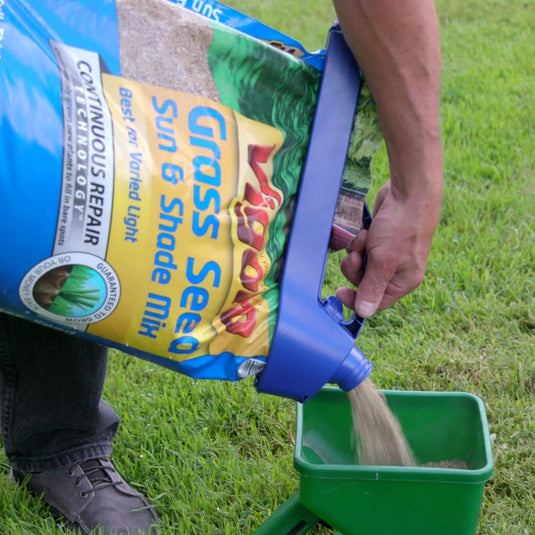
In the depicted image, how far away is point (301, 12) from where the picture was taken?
539cm

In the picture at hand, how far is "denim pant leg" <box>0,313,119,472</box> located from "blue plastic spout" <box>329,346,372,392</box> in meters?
0.62

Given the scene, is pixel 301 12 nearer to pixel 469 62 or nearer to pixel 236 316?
pixel 469 62

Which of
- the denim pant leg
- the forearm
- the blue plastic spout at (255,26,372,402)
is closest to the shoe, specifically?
the denim pant leg

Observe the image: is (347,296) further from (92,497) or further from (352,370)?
(92,497)

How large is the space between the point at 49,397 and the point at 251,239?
0.74 meters

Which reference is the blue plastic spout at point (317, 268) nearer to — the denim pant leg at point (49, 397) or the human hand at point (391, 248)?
the human hand at point (391, 248)

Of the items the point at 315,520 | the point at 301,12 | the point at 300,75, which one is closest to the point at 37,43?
the point at 300,75

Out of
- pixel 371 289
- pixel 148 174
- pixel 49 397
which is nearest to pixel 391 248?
pixel 371 289

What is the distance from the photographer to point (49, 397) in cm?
184

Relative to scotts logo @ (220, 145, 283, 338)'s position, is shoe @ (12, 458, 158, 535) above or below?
below

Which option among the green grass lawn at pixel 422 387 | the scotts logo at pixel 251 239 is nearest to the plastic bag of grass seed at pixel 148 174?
the scotts logo at pixel 251 239

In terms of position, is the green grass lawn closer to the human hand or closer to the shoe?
the shoe

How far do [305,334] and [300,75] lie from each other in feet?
1.34

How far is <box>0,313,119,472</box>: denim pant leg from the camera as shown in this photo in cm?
178
